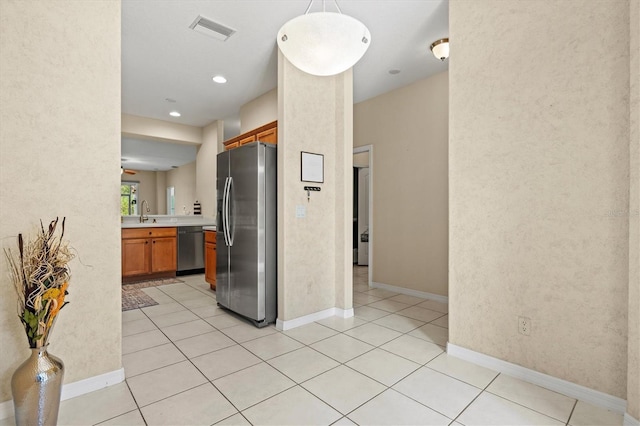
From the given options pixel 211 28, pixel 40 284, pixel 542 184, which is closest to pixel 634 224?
pixel 542 184

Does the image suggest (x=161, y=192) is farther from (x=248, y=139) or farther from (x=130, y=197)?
(x=248, y=139)

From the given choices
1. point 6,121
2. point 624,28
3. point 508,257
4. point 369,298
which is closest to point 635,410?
point 508,257

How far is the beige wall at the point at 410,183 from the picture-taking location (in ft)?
13.5

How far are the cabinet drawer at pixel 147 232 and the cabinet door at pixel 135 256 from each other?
68 millimetres

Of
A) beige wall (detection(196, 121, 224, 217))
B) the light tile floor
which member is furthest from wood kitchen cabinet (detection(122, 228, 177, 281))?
the light tile floor

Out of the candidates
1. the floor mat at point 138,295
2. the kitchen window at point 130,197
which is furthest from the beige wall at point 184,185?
the floor mat at point 138,295

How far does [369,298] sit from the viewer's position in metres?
4.31

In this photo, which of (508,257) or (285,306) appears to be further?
(285,306)

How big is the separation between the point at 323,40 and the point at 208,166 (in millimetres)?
5517

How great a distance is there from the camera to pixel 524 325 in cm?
222

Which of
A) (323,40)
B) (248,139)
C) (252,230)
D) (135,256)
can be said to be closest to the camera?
(323,40)

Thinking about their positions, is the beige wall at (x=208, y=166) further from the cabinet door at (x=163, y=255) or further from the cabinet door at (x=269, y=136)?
the cabinet door at (x=269, y=136)

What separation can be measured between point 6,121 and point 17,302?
3.32 ft

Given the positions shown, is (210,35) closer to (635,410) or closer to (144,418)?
(144,418)
